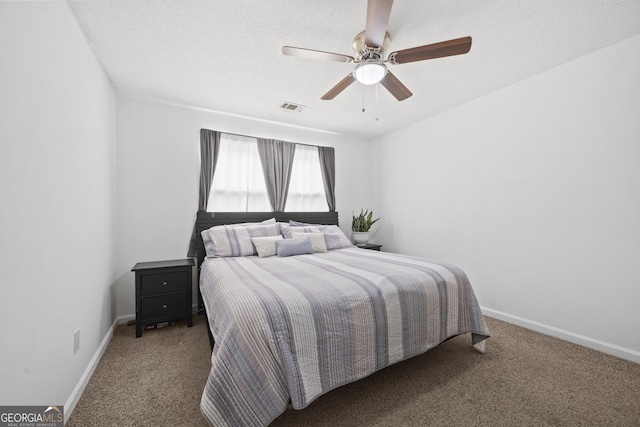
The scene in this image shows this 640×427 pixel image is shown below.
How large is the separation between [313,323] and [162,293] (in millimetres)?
2063

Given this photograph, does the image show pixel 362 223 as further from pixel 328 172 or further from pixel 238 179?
pixel 238 179

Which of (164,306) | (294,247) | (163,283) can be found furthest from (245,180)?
Answer: (164,306)

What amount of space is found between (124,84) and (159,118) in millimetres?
490

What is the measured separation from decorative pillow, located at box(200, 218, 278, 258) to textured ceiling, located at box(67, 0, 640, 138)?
1.62m

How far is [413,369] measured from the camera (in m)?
2.02

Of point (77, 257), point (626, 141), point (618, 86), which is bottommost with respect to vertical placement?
point (77, 257)

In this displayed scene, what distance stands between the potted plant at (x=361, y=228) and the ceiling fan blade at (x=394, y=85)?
233 centimetres

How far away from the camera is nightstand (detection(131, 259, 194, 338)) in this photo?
2.60m

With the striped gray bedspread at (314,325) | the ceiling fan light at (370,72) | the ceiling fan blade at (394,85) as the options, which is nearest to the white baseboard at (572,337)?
the striped gray bedspread at (314,325)

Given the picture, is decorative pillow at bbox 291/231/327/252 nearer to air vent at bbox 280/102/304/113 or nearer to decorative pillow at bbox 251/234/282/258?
decorative pillow at bbox 251/234/282/258

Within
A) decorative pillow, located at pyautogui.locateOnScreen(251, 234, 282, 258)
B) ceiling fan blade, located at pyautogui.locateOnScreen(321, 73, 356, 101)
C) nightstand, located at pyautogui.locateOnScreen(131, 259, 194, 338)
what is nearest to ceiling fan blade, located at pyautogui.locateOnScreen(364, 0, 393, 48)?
ceiling fan blade, located at pyautogui.locateOnScreen(321, 73, 356, 101)

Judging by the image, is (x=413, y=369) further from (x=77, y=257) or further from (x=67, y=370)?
(x=77, y=257)

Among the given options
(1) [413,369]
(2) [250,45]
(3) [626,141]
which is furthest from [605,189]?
(2) [250,45]

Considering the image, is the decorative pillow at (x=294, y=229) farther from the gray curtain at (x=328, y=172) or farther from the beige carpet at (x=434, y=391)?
the beige carpet at (x=434, y=391)
